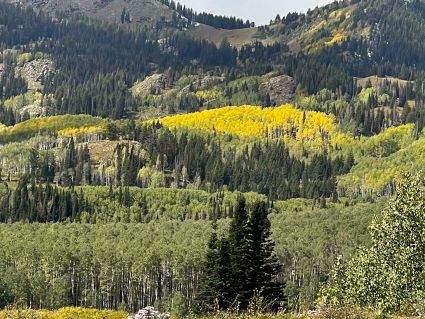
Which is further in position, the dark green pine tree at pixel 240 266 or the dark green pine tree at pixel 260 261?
the dark green pine tree at pixel 260 261

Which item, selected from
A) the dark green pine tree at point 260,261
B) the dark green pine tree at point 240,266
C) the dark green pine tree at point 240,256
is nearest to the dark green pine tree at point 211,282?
the dark green pine tree at point 240,266

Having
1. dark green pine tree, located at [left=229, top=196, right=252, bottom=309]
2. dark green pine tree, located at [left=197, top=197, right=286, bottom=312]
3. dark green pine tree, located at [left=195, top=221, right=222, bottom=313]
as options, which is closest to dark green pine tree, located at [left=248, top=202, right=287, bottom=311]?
dark green pine tree, located at [left=197, top=197, right=286, bottom=312]

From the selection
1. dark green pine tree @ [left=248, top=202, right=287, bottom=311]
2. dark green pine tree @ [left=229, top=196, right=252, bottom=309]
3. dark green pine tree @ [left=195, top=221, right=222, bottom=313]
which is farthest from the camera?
dark green pine tree @ [left=248, top=202, right=287, bottom=311]

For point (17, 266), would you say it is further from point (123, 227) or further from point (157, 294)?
point (123, 227)

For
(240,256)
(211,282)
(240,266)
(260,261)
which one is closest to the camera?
(240,266)

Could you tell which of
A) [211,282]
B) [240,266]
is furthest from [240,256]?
[211,282]

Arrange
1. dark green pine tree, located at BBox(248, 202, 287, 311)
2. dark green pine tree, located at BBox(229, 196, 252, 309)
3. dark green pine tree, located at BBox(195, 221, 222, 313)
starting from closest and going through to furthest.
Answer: dark green pine tree, located at BBox(195, 221, 222, 313)
dark green pine tree, located at BBox(229, 196, 252, 309)
dark green pine tree, located at BBox(248, 202, 287, 311)

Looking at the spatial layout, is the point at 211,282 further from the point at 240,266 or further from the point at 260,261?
the point at 260,261

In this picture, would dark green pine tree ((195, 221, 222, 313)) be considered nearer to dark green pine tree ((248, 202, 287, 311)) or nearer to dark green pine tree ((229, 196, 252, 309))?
dark green pine tree ((229, 196, 252, 309))

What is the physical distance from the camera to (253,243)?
175ft

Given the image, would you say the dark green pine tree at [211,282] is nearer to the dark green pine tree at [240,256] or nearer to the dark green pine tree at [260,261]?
the dark green pine tree at [240,256]

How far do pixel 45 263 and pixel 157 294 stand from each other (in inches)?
1223

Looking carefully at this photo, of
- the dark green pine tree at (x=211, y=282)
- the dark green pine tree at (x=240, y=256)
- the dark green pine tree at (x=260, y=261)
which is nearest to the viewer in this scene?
the dark green pine tree at (x=211, y=282)

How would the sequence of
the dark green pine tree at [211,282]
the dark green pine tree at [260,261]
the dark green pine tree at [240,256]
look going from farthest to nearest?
the dark green pine tree at [260,261], the dark green pine tree at [240,256], the dark green pine tree at [211,282]
